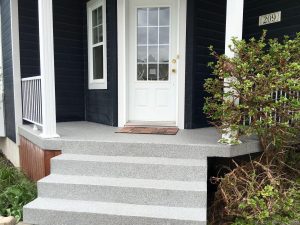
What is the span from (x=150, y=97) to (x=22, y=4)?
2.81 meters

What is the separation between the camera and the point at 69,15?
5309 millimetres

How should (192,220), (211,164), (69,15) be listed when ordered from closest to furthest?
(192,220) < (211,164) < (69,15)

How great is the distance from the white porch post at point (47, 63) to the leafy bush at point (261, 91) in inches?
78.8

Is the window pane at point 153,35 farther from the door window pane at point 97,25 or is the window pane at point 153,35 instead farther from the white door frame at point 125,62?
the door window pane at point 97,25

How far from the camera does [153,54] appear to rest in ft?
14.9

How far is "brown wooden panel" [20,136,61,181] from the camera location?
3.36 meters

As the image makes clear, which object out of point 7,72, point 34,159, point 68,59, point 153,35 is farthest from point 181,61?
point 7,72

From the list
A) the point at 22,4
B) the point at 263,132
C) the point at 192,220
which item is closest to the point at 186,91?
the point at 263,132

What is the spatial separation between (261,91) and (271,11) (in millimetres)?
2521

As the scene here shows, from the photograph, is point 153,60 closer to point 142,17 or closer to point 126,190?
point 142,17

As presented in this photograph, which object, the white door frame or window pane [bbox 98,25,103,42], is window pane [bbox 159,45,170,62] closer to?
the white door frame

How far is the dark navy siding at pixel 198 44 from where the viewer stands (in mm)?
4273

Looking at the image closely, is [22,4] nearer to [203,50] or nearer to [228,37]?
[203,50]

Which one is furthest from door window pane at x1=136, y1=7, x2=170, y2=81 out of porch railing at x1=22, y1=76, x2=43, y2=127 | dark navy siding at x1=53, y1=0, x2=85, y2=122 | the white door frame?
porch railing at x1=22, y1=76, x2=43, y2=127
